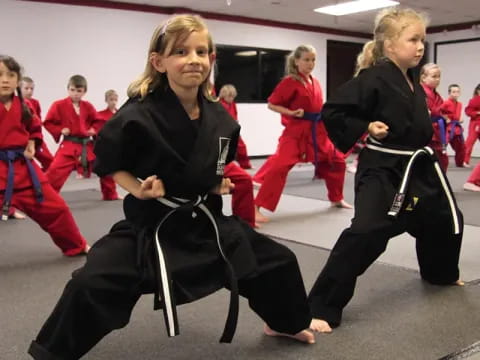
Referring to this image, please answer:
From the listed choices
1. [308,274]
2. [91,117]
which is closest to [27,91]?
[91,117]

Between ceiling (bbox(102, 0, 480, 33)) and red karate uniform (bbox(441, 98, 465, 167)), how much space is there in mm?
1848

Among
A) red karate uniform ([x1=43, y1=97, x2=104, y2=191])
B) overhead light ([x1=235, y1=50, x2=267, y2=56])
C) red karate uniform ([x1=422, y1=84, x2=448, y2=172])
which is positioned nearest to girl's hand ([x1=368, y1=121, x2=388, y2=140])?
red karate uniform ([x1=422, y1=84, x2=448, y2=172])

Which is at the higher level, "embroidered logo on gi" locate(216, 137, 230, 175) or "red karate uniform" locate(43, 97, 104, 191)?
"embroidered logo on gi" locate(216, 137, 230, 175)

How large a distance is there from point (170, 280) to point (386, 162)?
105 cm

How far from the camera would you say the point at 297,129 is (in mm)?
4070

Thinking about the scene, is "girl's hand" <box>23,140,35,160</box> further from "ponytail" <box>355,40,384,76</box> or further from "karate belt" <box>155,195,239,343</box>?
"ponytail" <box>355,40,384,76</box>

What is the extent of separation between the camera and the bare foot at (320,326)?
1935 mm

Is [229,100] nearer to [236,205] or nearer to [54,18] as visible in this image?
[54,18]

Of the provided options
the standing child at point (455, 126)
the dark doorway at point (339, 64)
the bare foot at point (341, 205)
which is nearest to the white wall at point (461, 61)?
the dark doorway at point (339, 64)

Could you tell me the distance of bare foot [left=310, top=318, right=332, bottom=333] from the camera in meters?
1.93

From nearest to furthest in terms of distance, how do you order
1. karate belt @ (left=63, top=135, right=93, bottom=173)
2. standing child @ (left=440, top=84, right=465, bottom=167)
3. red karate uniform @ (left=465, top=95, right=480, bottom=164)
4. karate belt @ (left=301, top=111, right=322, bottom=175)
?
karate belt @ (left=301, top=111, right=322, bottom=175) → karate belt @ (left=63, top=135, right=93, bottom=173) → standing child @ (left=440, top=84, right=465, bottom=167) → red karate uniform @ (left=465, top=95, right=480, bottom=164)

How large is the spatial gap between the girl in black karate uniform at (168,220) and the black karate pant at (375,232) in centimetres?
→ 37

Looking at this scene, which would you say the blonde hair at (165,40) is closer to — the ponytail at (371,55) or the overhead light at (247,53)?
the ponytail at (371,55)

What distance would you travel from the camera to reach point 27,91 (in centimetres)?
544
